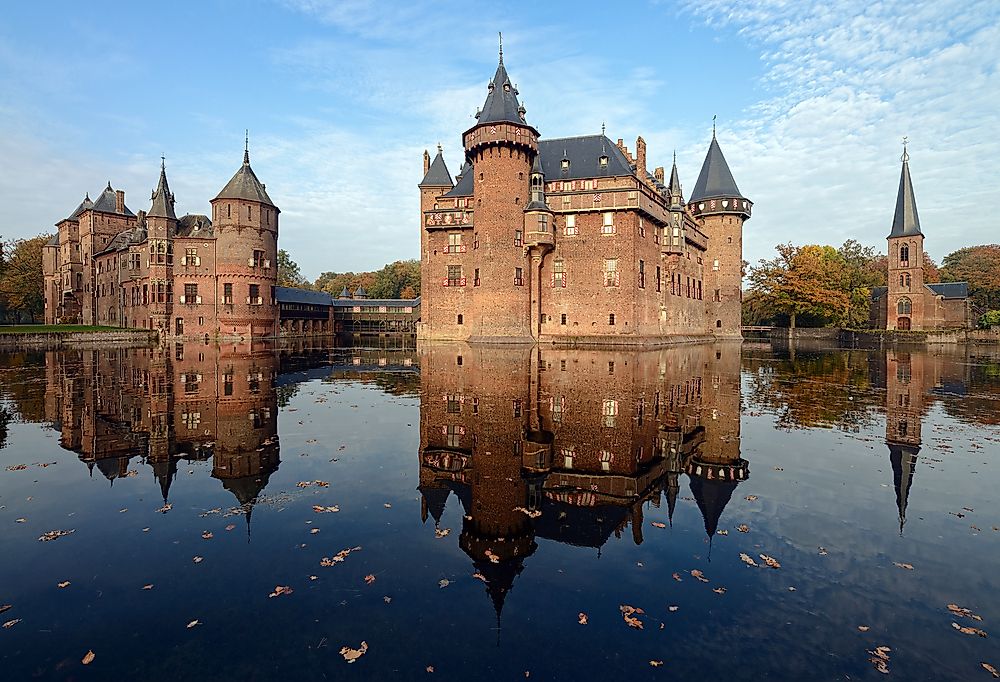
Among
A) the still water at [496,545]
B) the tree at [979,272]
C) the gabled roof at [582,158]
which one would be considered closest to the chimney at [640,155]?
the gabled roof at [582,158]

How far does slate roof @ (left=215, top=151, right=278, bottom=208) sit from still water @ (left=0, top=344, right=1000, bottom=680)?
153 ft

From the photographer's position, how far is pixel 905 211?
65750 mm

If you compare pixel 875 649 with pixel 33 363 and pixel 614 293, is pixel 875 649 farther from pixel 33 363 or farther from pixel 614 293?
pixel 614 293

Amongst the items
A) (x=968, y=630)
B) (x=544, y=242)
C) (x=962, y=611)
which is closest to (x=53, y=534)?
(x=968, y=630)

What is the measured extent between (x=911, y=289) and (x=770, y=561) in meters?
77.9

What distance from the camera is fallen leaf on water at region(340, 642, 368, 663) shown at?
4.12 meters

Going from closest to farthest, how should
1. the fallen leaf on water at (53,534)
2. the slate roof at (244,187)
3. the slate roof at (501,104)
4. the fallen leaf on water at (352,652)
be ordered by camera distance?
the fallen leaf on water at (352,652), the fallen leaf on water at (53,534), the slate roof at (501,104), the slate roof at (244,187)

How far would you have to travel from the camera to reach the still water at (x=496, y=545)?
420cm

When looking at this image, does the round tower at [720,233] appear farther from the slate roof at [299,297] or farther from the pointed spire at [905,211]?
the slate roof at [299,297]

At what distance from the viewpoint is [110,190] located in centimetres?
7162

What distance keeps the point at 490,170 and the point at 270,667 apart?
40562 mm

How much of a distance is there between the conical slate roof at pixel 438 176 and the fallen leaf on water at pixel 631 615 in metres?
50.5

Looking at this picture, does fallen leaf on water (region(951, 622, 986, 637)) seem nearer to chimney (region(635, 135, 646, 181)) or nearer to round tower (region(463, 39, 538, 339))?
round tower (region(463, 39, 538, 339))

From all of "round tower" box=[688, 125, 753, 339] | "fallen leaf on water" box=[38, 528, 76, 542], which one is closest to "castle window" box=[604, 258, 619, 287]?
"round tower" box=[688, 125, 753, 339]
